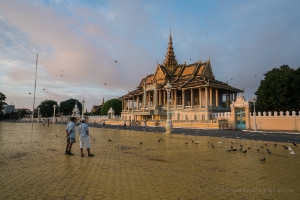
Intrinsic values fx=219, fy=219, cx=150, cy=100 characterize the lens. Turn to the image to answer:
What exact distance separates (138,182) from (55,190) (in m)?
1.94

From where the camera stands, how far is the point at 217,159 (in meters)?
8.69

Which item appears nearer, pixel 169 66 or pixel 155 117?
pixel 155 117

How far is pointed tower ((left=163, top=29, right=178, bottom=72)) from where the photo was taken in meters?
63.1

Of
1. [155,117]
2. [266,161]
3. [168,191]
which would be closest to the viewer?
[168,191]

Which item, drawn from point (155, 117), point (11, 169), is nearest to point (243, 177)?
point (11, 169)

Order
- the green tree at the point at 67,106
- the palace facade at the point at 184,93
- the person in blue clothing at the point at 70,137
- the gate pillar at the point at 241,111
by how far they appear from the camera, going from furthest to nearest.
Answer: the green tree at the point at 67,106 < the palace facade at the point at 184,93 < the gate pillar at the point at 241,111 < the person in blue clothing at the point at 70,137

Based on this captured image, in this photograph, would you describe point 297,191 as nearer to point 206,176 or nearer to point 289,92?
point 206,176

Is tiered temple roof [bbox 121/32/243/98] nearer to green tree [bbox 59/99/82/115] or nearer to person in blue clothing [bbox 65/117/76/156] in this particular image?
person in blue clothing [bbox 65/117/76/156]

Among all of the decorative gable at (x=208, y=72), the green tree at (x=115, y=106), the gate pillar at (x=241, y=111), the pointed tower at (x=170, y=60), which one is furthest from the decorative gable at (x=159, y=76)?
the green tree at (x=115, y=106)

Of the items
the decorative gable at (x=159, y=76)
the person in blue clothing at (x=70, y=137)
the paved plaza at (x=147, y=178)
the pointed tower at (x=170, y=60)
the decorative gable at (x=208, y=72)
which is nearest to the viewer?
the paved plaza at (x=147, y=178)

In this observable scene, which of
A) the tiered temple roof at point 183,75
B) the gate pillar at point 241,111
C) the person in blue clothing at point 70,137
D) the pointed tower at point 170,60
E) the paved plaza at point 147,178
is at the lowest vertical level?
the paved plaza at point 147,178

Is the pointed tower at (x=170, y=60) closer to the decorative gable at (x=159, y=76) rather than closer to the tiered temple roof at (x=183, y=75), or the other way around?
the tiered temple roof at (x=183, y=75)

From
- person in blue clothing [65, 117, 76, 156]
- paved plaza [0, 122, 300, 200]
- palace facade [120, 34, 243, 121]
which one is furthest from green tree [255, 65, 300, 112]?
person in blue clothing [65, 117, 76, 156]

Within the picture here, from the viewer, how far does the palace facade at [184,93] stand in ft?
151
